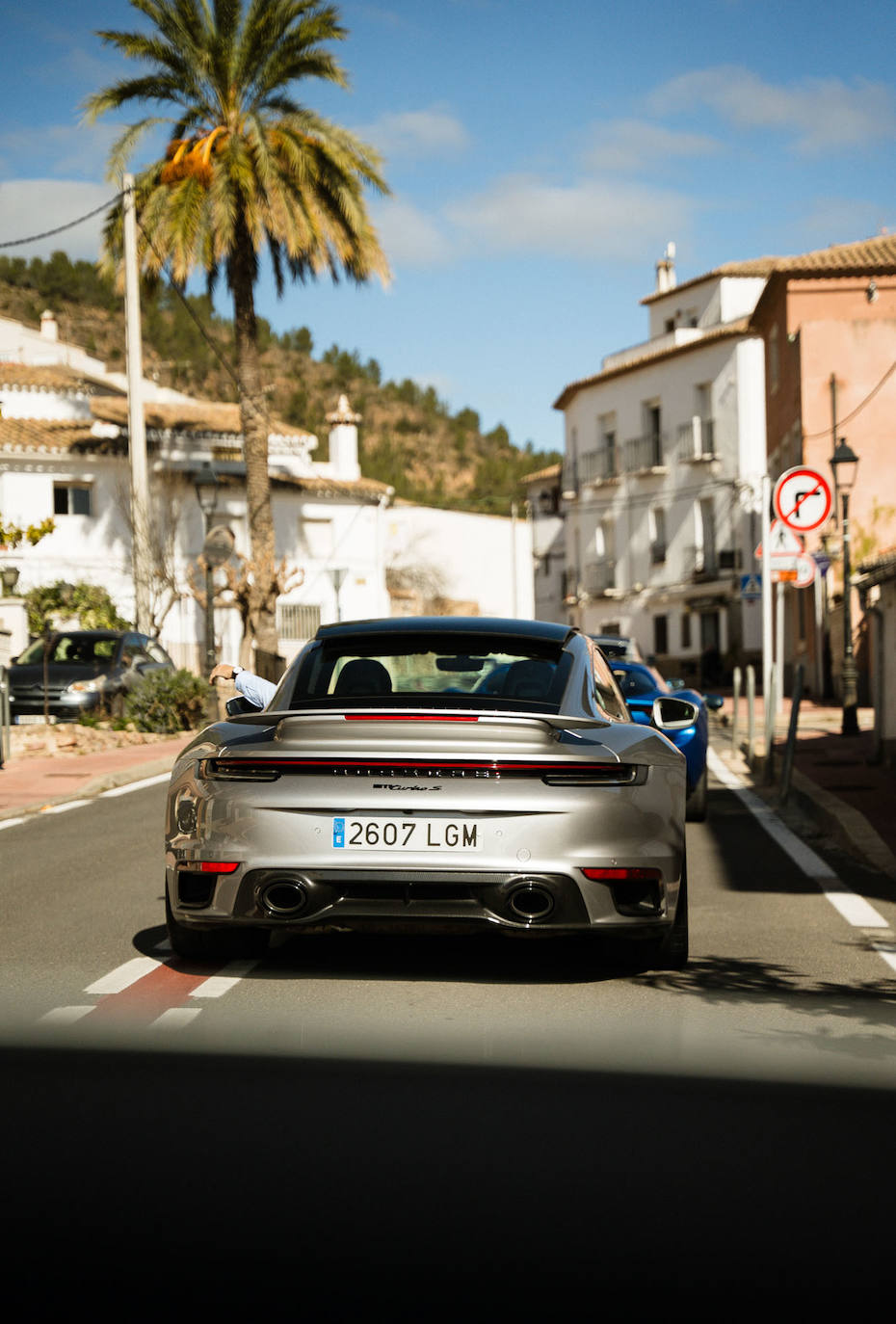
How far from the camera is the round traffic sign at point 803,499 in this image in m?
Answer: 16.2

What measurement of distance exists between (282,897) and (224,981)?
662mm

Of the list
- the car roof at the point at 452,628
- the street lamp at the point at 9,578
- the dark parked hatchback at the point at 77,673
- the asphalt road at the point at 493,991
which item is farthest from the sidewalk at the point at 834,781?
the street lamp at the point at 9,578

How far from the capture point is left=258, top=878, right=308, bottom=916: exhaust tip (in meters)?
5.80

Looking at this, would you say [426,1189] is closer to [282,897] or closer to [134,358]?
[282,897]

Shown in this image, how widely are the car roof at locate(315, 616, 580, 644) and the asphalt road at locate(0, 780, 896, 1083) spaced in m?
1.35

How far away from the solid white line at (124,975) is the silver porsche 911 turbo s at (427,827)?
36 cm

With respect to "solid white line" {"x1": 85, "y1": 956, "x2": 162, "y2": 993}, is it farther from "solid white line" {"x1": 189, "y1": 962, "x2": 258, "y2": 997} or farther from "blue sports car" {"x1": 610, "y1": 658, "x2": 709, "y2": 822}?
"blue sports car" {"x1": 610, "y1": 658, "x2": 709, "y2": 822}

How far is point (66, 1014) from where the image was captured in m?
5.73

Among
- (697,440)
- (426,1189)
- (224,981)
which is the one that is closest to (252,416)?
(224,981)

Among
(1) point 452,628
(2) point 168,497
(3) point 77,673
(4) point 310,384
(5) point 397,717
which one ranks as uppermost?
(4) point 310,384

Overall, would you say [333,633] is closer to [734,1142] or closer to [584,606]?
[734,1142]

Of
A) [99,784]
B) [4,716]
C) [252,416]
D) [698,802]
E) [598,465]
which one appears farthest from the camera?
[598,465]

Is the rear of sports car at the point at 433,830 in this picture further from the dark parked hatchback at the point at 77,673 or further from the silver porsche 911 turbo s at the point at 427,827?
the dark parked hatchback at the point at 77,673

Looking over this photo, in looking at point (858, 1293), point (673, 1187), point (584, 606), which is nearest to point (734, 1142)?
point (673, 1187)
